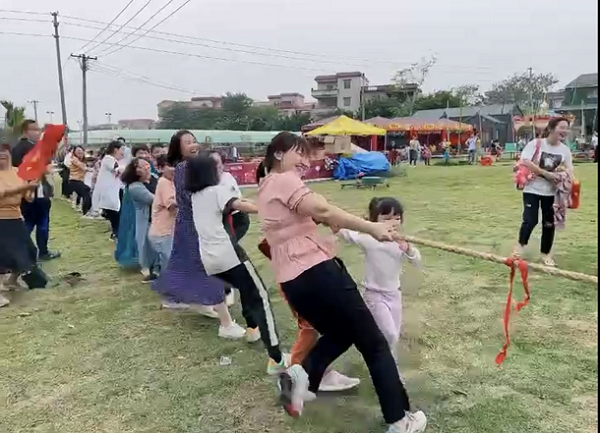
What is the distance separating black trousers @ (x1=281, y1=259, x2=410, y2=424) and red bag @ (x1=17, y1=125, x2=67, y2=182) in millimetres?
1765

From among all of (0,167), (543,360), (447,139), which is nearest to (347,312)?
(543,360)

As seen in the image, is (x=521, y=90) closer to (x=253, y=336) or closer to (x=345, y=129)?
(x=345, y=129)

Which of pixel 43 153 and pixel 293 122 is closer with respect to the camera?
pixel 43 153

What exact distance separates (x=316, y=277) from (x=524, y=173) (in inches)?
142

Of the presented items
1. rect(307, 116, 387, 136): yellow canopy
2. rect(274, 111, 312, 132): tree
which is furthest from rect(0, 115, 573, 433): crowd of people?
rect(274, 111, 312, 132): tree

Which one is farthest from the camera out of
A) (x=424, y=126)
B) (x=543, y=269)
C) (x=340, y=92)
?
(x=340, y=92)

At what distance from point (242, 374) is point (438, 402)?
111cm

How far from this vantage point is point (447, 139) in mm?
35719

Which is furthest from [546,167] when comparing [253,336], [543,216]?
[253,336]

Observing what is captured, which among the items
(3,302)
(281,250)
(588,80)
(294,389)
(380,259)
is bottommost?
(3,302)

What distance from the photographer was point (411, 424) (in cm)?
261

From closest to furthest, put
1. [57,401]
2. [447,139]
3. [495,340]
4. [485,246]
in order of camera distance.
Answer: [57,401], [495,340], [485,246], [447,139]

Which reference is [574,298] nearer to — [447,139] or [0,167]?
[0,167]

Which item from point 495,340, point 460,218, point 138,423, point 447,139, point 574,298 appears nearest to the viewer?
point 138,423
